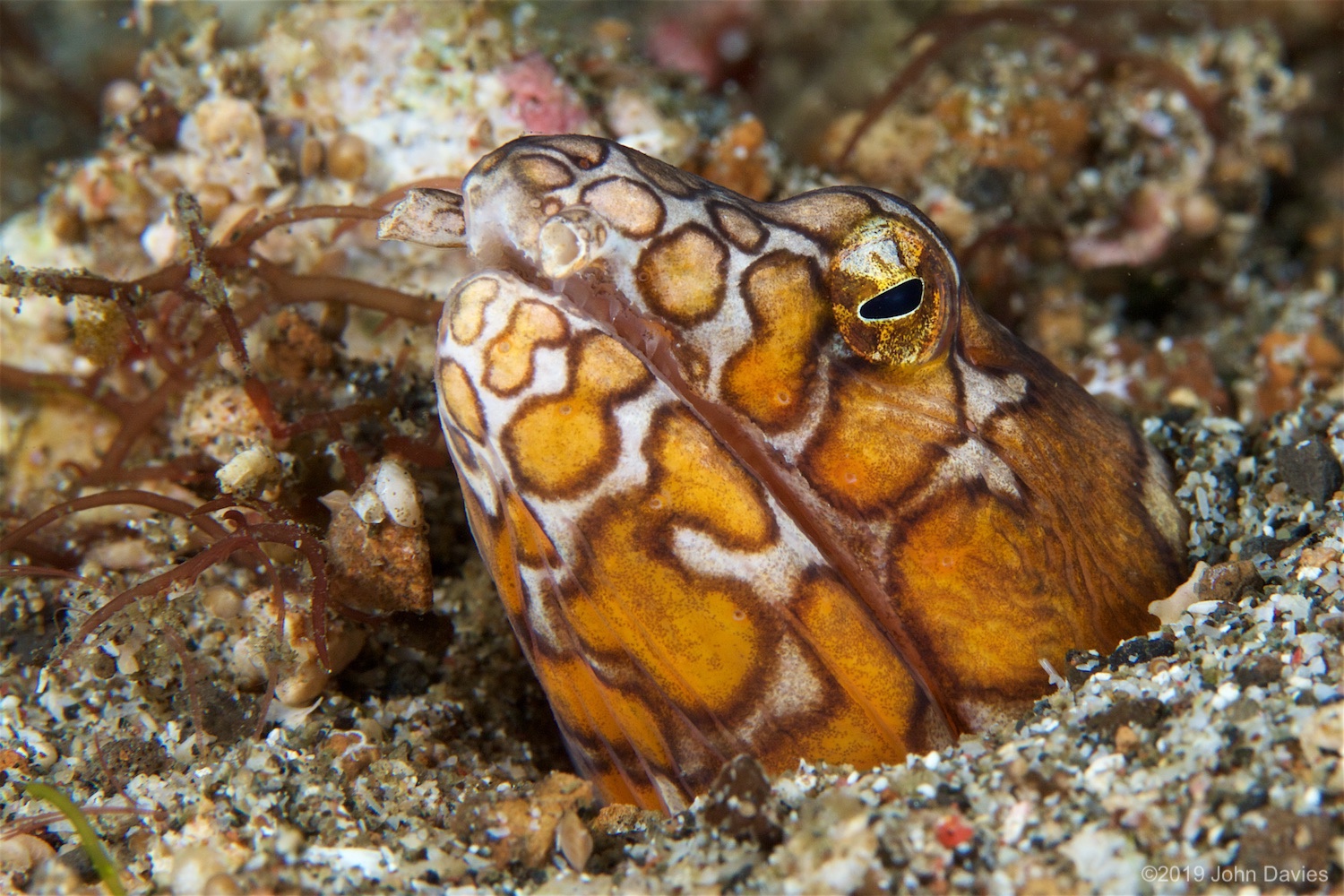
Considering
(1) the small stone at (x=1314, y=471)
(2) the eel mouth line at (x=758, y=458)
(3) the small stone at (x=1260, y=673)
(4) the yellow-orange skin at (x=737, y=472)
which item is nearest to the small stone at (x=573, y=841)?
(4) the yellow-orange skin at (x=737, y=472)

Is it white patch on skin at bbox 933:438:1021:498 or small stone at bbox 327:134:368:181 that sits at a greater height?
small stone at bbox 327:134:368:181

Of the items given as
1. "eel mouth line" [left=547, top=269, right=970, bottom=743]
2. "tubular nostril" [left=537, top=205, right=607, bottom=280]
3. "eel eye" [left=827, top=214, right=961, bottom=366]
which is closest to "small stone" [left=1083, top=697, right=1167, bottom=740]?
"eel mouth line" [left=547, top=269, right=970, bottom=743]

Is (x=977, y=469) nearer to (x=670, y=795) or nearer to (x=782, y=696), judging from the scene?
(x=782, y=696)

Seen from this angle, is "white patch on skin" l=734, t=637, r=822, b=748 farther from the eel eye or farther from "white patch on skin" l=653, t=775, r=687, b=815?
the eel eye

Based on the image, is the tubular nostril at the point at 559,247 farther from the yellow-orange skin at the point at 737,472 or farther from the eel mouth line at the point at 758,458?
the eel mouth line at the point at 758,458

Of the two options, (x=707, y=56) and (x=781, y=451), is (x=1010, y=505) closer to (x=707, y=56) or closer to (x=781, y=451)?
(x=781, y=451)

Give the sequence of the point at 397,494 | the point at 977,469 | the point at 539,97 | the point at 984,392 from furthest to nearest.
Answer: the point at 539,97 < the point at 397,494 < the point at 984,392 < the point at 977,469

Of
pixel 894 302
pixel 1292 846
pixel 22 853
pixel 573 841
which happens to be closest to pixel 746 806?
pixel 573 841
